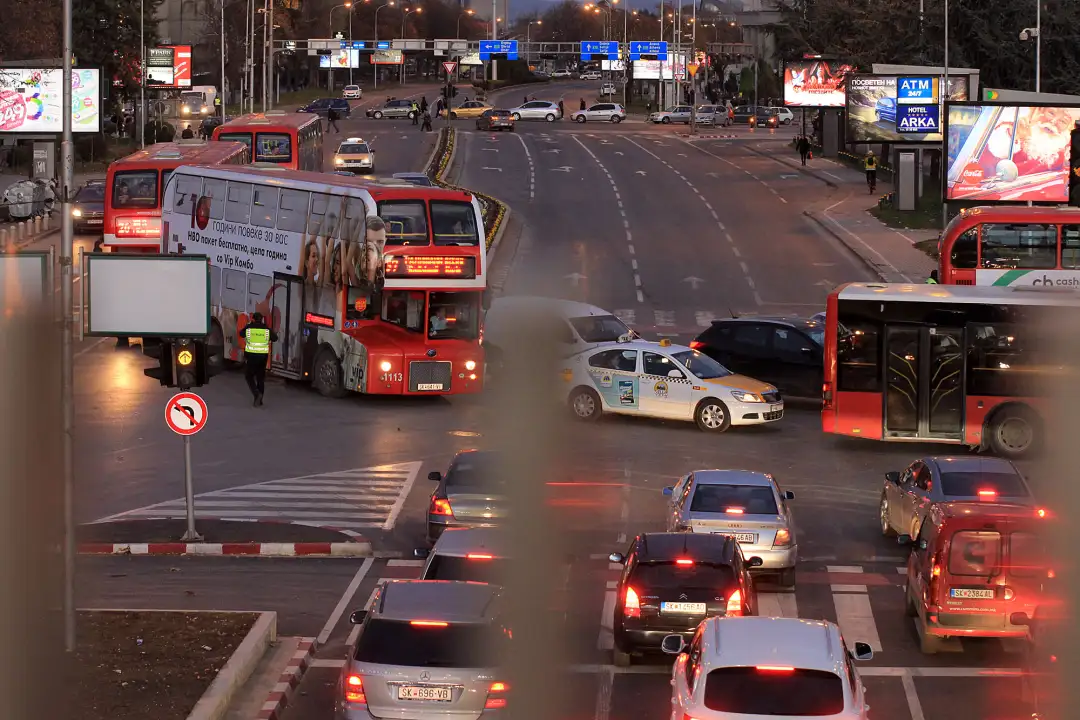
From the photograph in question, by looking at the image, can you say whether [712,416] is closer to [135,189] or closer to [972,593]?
[972,593]

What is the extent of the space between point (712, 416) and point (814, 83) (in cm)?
5187

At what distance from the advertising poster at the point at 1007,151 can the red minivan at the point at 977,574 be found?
2989 cm

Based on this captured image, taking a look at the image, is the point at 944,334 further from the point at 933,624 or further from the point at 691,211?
the point at 691,211

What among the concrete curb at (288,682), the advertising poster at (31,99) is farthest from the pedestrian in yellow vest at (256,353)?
the advertising poster at (31,99)

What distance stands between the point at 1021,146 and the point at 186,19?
372 ft

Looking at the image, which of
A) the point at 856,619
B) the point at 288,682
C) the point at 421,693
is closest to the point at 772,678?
the point at 421,693

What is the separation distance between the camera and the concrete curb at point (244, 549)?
18.5 m

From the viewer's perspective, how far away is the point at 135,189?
37469 millimetres

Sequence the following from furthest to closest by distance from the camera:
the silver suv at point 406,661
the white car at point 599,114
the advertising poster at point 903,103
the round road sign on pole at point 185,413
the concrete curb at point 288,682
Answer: the white car at point 599,114 < the advertising poster at point 903,103 < the round road sign on pole at point 185,413 < the concrete curb at point 288,682 < the silver suv at point 406,661

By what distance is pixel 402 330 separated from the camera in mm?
28969

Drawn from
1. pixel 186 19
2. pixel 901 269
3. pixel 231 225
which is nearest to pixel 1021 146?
pixel 901 269

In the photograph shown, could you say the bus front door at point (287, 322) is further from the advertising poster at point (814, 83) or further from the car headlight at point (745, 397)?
the advertising poster at point (814, 83)

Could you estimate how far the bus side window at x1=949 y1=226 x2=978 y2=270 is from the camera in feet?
94.7

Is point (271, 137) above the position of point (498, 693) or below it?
above
